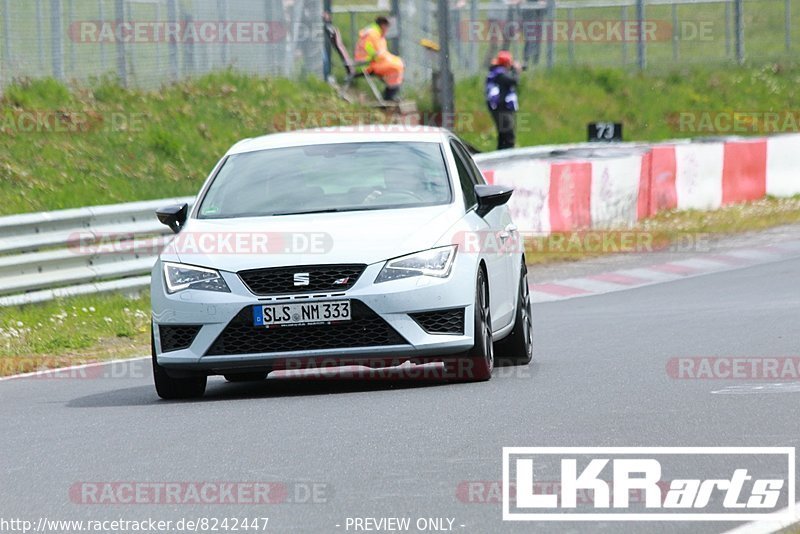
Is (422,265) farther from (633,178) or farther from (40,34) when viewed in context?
(40,34)

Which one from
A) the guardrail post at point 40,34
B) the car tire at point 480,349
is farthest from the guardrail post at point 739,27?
the car tire at point 480,349

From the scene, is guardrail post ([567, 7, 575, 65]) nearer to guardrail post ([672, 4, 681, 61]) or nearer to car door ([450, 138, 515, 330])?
guardrail post ([672, 4, 681, 61])

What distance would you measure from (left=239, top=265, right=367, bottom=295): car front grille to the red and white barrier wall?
10771 millimetres

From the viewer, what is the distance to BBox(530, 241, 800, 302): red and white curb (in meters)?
18.3

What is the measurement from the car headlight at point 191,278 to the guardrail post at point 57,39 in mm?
14743

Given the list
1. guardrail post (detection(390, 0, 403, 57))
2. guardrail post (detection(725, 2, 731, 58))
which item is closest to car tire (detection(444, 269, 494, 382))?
guardrail post (detection(390, 0, 403, 57))

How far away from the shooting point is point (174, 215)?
1055 centimetres

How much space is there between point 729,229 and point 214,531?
18.1 meters

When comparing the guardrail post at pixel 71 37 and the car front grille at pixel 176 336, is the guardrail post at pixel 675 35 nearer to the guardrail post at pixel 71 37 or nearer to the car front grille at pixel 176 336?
A: the guardrail post at pixel 71 37

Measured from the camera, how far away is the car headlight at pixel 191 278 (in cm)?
968

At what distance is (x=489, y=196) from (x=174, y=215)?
1.86 metres

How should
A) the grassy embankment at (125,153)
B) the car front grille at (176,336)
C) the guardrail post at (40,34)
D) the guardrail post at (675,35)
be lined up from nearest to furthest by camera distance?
the car front grille at (176,336), the grassy embankment at (125,153), the guardrail post at (40,34), the guardrail post at (675,35)

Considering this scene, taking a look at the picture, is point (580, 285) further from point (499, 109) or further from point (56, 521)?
point (56, 521)

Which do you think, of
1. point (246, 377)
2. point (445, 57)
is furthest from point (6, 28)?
point (246, 377)
